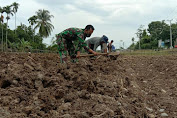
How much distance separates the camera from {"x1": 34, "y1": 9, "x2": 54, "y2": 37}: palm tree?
4040 cm

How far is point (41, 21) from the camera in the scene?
41188 millimetres

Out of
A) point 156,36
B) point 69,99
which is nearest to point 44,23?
point 156,36

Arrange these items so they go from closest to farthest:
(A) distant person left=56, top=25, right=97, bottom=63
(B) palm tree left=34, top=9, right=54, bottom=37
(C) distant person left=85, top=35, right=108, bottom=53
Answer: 1. (A) distant person left=56, top=25, right=97, bottom=63
2. (C) distant person left=85, top=35, right=108, bottom=53
3. (B) palm tree left=34, top=9, right=54, bottom=37

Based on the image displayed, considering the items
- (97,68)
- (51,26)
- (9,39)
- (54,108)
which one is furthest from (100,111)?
(51,26)

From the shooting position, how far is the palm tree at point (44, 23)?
4040 centimetres

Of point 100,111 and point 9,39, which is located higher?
point 9,39

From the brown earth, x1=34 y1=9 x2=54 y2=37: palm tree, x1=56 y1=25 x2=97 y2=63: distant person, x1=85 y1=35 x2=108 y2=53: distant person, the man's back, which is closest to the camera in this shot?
the brown earth

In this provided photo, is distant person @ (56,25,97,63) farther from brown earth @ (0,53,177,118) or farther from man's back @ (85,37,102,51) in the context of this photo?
man's back @ (85,37,102,51)

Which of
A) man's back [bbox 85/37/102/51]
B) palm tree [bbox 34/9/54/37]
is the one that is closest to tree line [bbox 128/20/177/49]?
palm tree [bbox 34/9/54/37]

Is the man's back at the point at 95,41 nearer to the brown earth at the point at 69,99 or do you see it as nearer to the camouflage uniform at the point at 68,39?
the camouflage uniform at the point at 68,39

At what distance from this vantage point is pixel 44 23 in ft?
135

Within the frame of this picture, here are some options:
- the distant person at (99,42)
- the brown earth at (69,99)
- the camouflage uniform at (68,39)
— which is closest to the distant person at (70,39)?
the camouflage uniform at (68,39)

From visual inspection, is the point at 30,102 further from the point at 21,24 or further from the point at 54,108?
the point at 21,24

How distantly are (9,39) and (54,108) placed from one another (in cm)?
3517
